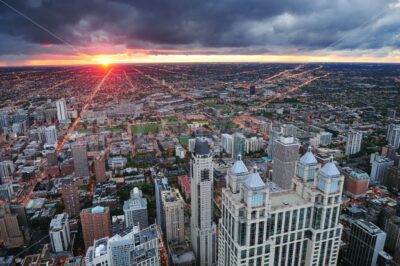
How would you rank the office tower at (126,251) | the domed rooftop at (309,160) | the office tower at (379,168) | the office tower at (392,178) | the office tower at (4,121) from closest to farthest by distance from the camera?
the domed rooftop at (309,160) < the office tower at (126,251) < the office tower at (4,121) < the office tower at (392,178) < the office tower at (379,168)

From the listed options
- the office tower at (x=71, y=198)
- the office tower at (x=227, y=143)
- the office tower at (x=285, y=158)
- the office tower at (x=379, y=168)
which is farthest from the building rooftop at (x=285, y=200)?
the office tower at (x=227, y=143)

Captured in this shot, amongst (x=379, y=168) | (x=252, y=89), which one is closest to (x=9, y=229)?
(x=379, y=168)

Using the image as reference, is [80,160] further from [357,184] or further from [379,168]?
[379,168]

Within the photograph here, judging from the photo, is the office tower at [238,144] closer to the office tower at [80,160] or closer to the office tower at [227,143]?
the office tower at [227,143]

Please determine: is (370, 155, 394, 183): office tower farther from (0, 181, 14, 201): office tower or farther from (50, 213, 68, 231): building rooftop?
(0, 181, 14, 201): office tower

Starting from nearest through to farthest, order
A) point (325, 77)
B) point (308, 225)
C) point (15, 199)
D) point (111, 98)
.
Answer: point (308, 225), point (15, 199), point (325, 77), point (111, 98)

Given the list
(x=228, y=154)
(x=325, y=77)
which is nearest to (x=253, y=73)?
(x=325, y=77)

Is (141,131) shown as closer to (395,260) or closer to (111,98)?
(111,98)
